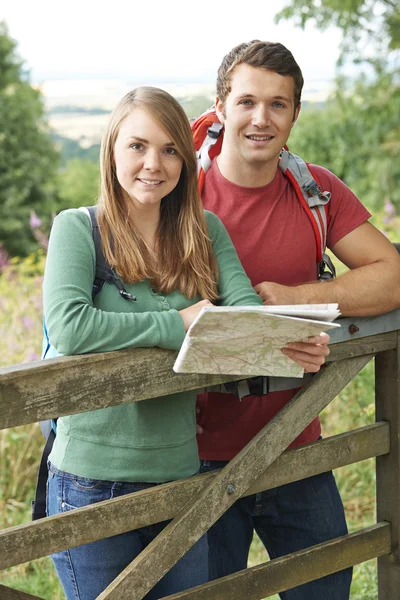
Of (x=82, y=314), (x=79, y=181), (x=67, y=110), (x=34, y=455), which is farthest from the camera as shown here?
(x=79, y=181)

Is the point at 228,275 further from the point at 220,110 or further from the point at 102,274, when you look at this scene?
the point at 220,110

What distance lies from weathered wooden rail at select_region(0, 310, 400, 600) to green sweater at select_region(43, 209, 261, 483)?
1.7 inches

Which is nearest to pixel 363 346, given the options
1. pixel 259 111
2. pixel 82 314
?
pixel 259 111

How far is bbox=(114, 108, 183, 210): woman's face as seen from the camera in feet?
6.13

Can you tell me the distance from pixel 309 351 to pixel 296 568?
681 mm

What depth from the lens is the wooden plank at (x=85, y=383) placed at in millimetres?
1611

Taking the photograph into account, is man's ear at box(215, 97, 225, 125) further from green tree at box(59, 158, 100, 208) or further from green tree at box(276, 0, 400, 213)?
green tree at box(59, 158, 100, 208)

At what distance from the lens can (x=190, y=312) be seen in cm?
183

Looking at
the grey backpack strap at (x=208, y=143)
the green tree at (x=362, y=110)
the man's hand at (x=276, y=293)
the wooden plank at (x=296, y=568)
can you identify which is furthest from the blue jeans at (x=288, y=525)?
the green tree at (x=362, y=110)

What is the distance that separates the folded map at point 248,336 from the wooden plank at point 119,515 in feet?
1.04

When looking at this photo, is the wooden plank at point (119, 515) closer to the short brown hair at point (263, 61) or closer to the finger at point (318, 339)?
the finger at point (318, 339)

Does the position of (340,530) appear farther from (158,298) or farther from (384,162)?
(384,162)

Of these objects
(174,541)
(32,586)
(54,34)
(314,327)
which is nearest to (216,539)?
(174,541)

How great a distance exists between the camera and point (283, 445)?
83.0 inches
